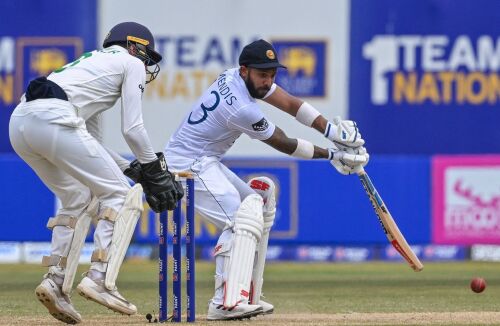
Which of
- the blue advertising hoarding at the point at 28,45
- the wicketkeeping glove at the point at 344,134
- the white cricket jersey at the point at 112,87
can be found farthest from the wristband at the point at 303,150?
the blue advertising hoarding at the point at 28,45

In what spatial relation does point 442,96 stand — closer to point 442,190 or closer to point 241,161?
point 442,190

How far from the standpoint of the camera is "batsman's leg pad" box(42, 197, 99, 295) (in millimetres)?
6145

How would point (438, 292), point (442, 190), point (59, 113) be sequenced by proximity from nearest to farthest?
1. point (59, 113)
2. point (438, 292)
3. point (442, 190)

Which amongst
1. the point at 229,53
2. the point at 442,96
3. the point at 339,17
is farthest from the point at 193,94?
the point at 442,96

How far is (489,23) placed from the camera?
1340cm

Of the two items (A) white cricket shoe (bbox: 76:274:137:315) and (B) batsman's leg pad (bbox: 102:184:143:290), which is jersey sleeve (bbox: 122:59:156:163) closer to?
(B) batsman's leg pad (bbox: 102:184:143:290)

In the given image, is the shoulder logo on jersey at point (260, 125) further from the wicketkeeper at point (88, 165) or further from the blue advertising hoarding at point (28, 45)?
the blue advertising hoarding at point (28, 45)

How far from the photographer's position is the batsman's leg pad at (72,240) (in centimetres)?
614

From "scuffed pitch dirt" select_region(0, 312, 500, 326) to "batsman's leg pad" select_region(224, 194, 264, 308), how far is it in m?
0.15

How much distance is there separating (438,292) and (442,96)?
4349 mm

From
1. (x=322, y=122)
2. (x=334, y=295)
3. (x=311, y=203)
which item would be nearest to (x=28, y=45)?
(x=311, y=203)

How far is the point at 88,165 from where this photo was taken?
602 centimetres

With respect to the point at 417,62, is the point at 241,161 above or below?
below

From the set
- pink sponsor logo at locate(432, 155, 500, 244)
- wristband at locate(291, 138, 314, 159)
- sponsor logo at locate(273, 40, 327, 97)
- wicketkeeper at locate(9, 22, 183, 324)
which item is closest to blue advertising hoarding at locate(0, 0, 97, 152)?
sponsor logo at locate(273, 40, 327, 97)
